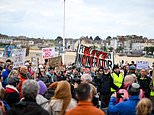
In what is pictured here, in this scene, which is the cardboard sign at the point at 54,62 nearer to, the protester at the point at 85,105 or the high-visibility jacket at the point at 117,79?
the high-visibility jacket at the point at 117,79

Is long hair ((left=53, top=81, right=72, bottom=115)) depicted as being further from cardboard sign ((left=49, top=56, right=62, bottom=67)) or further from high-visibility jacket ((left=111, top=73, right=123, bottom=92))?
cardboard sign ((left=49, top=56, right=62, bottom=67))

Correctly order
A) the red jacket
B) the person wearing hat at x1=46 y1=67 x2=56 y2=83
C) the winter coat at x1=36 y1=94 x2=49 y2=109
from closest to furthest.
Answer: the red jacket → the winter coat at x1=36 y1=94 x2=49 y2=109 → the person wearing hat at x1=46 y1=67 x2=56 y2=83

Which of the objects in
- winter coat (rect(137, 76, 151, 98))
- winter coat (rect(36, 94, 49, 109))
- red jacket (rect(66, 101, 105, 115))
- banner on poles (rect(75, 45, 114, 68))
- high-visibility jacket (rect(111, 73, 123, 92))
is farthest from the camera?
banner on poles (rect(75, 45, 114, 68))

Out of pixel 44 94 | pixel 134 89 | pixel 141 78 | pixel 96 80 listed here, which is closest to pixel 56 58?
pixel 96 80

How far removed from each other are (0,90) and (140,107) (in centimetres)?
228

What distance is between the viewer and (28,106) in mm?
4414

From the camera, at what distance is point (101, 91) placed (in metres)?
12.1

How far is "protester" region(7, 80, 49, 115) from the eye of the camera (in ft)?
14.3

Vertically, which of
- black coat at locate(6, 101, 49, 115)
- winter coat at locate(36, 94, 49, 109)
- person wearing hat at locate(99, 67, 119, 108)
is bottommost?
person wearing hat at locate(99, 67, 119, 108)

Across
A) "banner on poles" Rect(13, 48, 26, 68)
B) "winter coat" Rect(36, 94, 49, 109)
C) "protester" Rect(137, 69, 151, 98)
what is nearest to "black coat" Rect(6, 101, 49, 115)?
"winter coat" Rect(36, 94, 49, 109)

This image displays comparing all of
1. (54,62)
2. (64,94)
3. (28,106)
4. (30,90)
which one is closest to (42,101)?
(64,94)

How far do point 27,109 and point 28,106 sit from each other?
0.15ft

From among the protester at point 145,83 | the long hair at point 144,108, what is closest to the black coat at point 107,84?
the protester at point 145,83

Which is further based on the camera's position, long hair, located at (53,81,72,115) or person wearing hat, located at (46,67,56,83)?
person wearing hat, located at (46,67,56,83)
